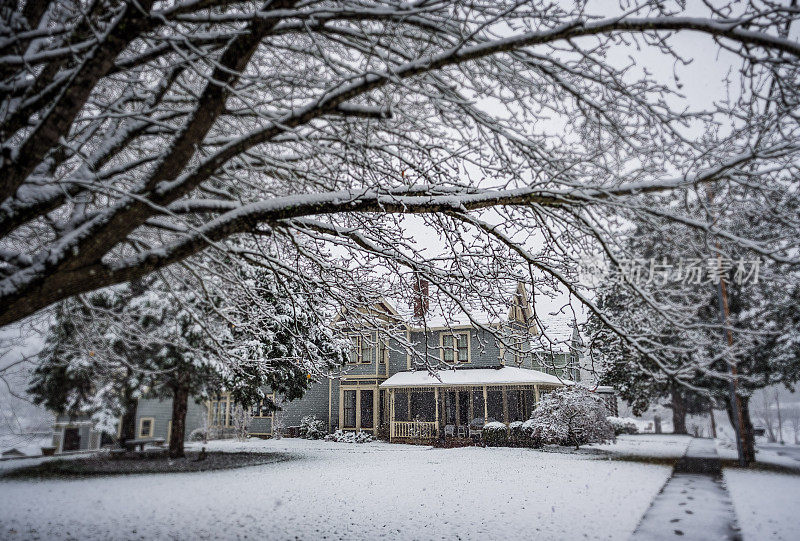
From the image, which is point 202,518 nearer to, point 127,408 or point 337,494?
point 337,494

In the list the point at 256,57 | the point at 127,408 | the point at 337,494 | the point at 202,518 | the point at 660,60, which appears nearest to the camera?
→ the point at 660,60

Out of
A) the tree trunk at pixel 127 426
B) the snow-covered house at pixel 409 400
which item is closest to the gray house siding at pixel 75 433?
the tree trunk at pixel 127 426

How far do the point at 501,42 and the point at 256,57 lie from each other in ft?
12.6

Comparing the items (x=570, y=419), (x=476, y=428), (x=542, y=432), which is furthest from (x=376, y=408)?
(x=570, y=419)

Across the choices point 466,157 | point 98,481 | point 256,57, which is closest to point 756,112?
point 466,157

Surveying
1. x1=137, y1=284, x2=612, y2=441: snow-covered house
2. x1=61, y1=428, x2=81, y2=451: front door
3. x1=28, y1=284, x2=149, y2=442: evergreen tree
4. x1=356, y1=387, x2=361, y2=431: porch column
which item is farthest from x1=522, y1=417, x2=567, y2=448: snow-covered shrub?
x1=61, y1=428, x2=81, y2=451: front door

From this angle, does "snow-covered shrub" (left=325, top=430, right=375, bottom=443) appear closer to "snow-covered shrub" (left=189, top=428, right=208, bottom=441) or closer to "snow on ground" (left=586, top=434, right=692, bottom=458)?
"snow-covered shrub" (left=189, top=428, right=208, bottom=441)

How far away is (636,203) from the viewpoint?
4.30 meters

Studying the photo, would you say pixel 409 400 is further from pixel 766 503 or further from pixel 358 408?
pixel 766 503

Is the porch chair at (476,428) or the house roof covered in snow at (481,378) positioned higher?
the house roof covered in snow at (481,378)

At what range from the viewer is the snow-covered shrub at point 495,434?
18.4 meters

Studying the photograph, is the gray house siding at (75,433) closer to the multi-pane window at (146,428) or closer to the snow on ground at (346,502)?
the multi-pane window at (146,428)

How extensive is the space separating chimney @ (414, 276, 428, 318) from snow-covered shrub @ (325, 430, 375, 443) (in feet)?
48.2

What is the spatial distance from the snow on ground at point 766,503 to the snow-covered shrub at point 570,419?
14.3 feet
